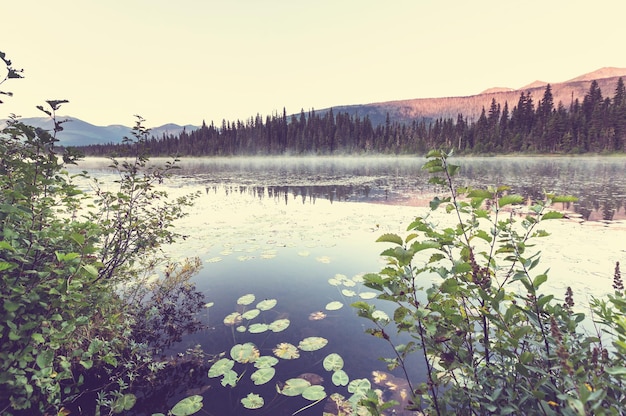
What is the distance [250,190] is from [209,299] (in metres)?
20.1

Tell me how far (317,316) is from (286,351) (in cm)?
138

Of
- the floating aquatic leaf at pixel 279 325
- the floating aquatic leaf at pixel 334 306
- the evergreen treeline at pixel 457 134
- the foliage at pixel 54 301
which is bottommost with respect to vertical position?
the floating aquatic leaf at pixel 334 306

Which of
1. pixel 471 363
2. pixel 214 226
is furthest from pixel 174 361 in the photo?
pixel 214 226

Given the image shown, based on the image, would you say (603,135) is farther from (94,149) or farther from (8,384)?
(94,149)

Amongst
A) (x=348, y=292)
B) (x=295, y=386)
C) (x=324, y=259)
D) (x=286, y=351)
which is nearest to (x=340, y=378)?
(x=295, y=386)

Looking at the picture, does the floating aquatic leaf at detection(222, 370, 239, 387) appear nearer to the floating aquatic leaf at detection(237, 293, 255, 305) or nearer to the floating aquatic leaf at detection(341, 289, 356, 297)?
the floating aquatic leaf at detection(237, 293, 255, 305)

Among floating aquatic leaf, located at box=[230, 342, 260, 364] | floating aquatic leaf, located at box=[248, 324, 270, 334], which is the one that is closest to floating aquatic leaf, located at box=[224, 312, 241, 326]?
floating aquatic leaf, located at box=[248, 324, 270, 334]

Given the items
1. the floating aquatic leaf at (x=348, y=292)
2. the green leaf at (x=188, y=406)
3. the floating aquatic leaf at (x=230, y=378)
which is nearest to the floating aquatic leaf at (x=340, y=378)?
the floating aquatic leaf at (x=230, y=378)

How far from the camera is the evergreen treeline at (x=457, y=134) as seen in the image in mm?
79875

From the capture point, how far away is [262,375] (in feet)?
15.2

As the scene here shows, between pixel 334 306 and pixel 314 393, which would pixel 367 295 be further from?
pixel 314 393

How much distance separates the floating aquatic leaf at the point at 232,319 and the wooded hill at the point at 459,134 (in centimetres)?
4582

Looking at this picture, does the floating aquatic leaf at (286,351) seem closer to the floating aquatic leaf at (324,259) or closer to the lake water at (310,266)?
the lake water at (310,266)

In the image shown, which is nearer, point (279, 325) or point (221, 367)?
point (221, 367)
